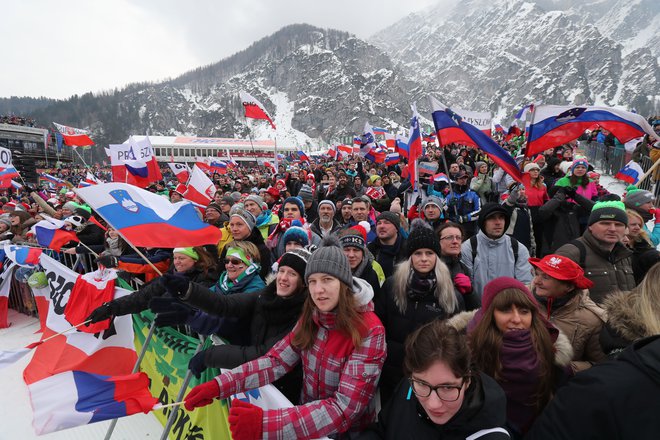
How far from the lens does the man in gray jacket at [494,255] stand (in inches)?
128

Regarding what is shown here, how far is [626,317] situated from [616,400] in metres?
0.72

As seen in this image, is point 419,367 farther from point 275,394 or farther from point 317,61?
point 317,61

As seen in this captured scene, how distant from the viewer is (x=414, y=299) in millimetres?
2445

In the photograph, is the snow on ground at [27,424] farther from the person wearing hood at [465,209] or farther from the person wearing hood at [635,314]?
the person wearing hood at [465,209]

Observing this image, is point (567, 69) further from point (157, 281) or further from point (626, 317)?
point (157, 281)

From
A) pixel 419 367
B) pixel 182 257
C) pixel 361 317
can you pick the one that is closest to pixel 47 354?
pixel 182 257

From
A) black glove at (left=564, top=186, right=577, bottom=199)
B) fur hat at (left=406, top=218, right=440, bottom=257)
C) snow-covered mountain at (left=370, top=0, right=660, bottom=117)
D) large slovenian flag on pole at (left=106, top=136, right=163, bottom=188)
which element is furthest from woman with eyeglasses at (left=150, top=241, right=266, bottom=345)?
snow-covered mountain at (left=370, top=0, right=660, bottom=117)

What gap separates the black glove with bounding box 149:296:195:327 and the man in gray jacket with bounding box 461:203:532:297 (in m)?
2.45

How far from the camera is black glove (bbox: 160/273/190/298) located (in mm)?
2100

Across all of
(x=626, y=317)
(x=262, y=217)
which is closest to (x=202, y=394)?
(x=626, y=317)

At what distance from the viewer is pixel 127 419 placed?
3.56 metres

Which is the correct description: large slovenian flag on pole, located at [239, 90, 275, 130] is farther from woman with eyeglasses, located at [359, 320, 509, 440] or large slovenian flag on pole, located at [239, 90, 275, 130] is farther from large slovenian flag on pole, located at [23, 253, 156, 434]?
woman with eyeglasses, located at [359, 320, 509, 440]

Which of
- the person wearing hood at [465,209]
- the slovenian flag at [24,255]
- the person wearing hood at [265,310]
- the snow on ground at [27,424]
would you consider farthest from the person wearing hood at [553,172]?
the slovenian flag at [24,255]

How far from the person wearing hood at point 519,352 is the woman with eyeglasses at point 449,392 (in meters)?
0.32
